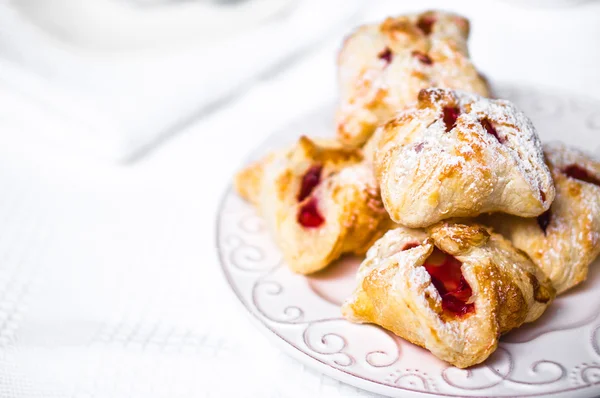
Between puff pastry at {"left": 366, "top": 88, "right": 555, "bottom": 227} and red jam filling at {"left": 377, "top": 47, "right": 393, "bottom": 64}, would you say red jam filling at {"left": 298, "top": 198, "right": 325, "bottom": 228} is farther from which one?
red jam filling at {"left": 377, "top": 47, "right": 393, "bottom": 64}

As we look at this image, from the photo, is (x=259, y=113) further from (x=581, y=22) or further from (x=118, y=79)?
(x=581, y=22)

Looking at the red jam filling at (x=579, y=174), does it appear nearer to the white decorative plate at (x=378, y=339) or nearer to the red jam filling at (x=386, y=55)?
the white decorative plate at (x=378, y=339)

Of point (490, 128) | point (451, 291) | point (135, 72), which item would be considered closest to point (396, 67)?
point (490, 128)

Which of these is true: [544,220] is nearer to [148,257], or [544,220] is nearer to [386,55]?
[386,55]

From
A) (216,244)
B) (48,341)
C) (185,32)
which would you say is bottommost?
(48,341)

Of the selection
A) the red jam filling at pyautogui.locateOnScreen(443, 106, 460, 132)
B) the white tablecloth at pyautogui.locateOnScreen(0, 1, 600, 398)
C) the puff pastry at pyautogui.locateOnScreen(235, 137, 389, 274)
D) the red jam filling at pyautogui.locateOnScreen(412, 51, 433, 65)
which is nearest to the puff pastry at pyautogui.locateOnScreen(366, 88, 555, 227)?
the red jam filling at pyautogui.locateOnScreen(443, 106, 460, 132)

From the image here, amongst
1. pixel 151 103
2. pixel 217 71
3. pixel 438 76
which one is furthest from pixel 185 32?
pixel 438 76

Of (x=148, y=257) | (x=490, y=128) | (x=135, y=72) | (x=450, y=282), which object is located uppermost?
(x=490, y=128)
